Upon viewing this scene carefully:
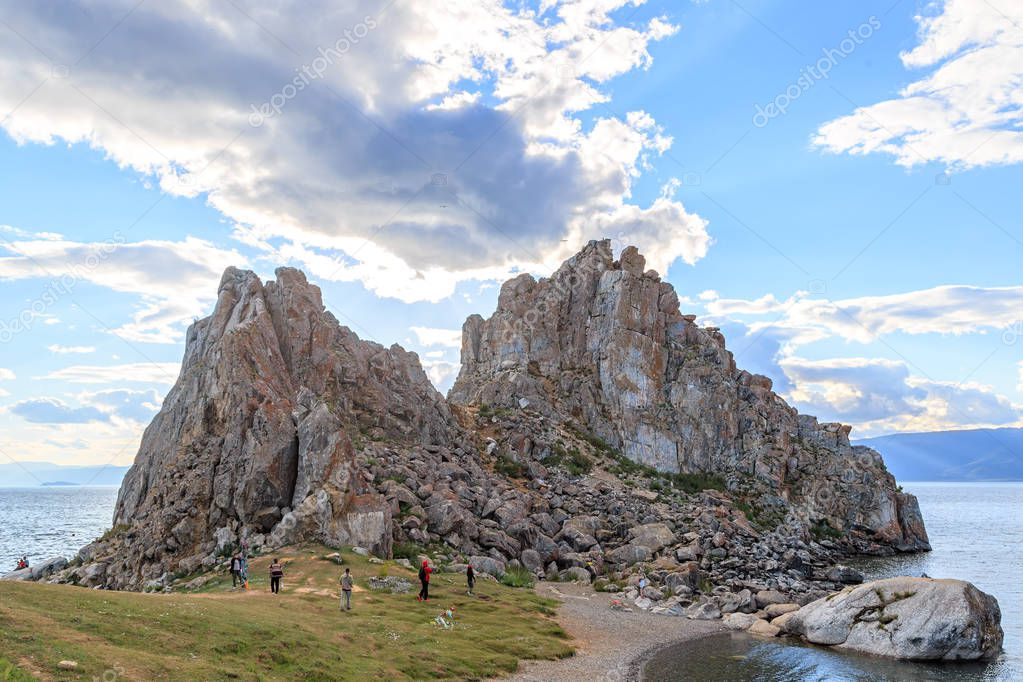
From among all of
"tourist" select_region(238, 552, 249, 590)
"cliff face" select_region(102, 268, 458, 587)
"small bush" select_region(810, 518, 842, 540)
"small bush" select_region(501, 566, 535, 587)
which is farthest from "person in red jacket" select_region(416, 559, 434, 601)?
"small bush" select_region(810, 518, 842, 540)

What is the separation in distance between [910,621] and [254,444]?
51.0m

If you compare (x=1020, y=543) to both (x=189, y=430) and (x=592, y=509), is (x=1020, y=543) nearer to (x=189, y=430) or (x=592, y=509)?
(x=592, y=509)

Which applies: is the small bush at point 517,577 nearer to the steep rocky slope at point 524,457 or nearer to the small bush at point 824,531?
the steep rocky slope at point 524,457

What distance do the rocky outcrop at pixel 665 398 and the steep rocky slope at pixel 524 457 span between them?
14.9 inches

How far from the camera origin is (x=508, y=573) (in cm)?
5662

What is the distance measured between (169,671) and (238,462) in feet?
121

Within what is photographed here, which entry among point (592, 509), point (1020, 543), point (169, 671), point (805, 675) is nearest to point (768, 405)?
point (1020, 543)

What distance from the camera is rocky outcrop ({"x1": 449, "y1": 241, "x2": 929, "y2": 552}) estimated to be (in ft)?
375

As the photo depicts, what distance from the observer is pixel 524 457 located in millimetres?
98188

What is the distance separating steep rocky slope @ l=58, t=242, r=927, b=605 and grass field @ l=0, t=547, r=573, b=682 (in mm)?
11266

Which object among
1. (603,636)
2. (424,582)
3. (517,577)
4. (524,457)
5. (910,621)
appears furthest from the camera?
(524,457)

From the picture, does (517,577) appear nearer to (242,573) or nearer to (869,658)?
(242,573)

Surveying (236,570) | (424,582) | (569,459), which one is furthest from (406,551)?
(569,459)

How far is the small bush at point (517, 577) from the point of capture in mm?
54906
